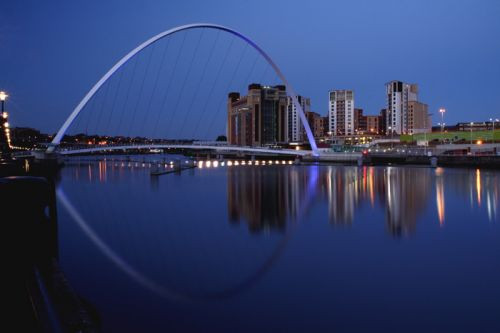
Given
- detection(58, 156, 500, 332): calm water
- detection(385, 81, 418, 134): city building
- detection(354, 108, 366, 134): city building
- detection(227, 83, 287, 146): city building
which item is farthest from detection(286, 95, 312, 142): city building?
detection(58, 156, 500, 332): calm water

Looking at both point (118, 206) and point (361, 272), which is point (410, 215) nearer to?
point (361, 272)

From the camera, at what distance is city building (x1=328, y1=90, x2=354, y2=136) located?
427ft

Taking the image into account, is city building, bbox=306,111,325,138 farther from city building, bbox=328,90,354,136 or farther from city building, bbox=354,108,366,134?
city building, bbox=328,90,354,136

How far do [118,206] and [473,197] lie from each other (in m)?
13.9

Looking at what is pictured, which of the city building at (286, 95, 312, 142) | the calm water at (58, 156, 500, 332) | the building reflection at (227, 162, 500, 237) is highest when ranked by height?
the city building at (286, 95, 312, 142)

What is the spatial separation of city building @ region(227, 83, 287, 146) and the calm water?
362 ft

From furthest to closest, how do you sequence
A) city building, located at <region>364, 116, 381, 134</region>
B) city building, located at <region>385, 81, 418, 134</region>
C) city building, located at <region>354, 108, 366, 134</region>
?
city building, located at <region>364, 116, 381, 134</region>
city building, located at <region>354, 108, 366, 134</region>
city building, located at <region>385, 81, 418, 134</region>

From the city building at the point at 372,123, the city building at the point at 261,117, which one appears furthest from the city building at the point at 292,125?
the city building at the point at 372,123

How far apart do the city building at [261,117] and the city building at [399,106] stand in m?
29.9

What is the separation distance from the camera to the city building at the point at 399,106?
124000 millimetres

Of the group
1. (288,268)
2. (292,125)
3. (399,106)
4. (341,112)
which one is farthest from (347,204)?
(341,112)

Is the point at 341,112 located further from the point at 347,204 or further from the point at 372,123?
the point at 347,204

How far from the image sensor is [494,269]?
7.02 metres

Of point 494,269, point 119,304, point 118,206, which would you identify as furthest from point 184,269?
point 118,206
